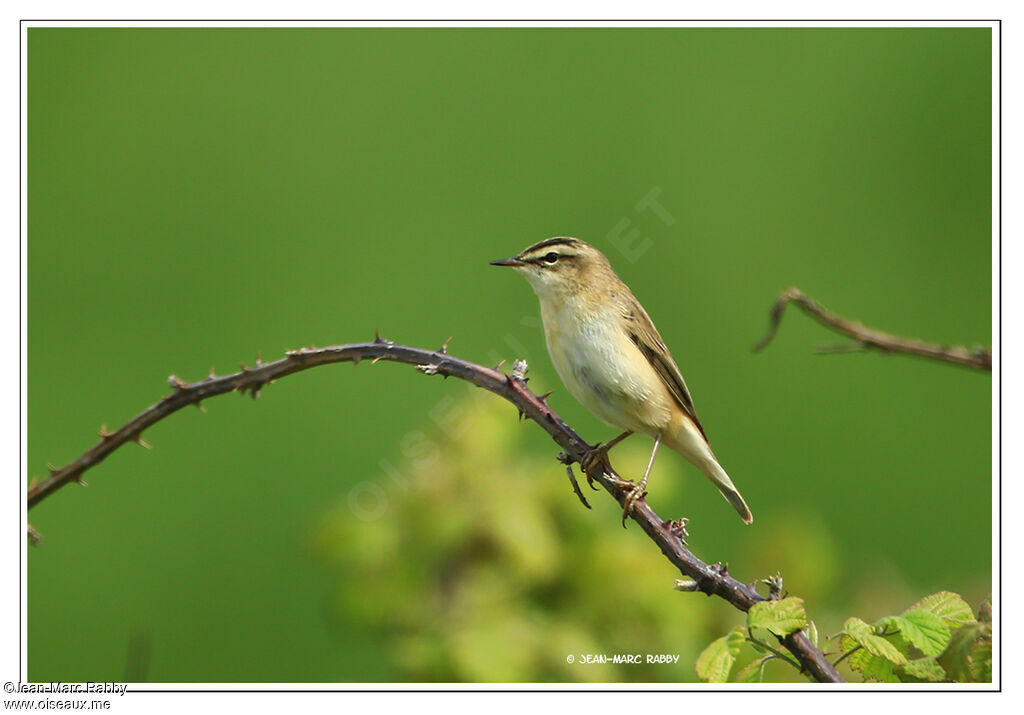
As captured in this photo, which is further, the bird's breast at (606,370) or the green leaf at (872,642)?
the bird's breast at (606,370)

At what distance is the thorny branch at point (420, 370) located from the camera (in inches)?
80.8

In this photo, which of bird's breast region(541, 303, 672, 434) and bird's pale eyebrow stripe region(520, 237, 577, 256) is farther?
bird's pale eyebrow stripe region(520, 237, 577, 256)

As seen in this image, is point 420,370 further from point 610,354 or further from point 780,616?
point 610,354

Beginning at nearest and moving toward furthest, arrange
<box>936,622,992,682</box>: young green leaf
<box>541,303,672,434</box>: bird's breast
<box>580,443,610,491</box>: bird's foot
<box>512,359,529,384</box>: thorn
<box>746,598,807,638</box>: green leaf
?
<box>746,598,807,638</box>: green leaf, <box>936,622,992,682</box>: young green leaf, <box>512,359,529,384</box>: thorn, <box>580,443,610,491</box>: bird's foot, <box>541,303,672,434</box>: bird's breast

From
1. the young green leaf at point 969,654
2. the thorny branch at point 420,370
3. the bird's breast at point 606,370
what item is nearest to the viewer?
the young green leaf at point 969,654

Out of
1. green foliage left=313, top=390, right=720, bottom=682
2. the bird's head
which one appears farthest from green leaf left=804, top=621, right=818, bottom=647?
the bird's head

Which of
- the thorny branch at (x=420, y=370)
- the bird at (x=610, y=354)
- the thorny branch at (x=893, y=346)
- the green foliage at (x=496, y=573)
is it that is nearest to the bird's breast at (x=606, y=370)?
the bird at (x=610, y=354)

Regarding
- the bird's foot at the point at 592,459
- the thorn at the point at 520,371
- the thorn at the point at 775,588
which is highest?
the thorn at the point at 520,371

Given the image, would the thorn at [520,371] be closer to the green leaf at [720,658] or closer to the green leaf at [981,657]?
the green leaf at [720,658]

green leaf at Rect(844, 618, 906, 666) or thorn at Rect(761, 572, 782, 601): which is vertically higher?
thorn at Rect(761, 572, 782, 601)

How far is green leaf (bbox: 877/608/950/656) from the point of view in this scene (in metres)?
1.87

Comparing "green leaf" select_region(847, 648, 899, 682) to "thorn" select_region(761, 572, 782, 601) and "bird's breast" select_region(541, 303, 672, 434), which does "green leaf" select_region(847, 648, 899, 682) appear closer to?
"thorn" select_region(761, 572, 782, 601)
